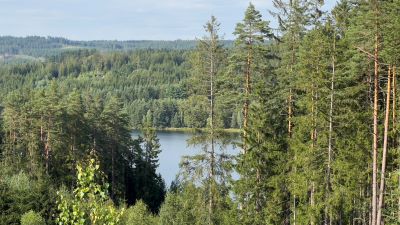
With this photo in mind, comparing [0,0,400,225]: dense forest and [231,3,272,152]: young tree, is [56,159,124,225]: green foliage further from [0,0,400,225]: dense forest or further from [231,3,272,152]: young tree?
[231,3,272,152]: young tree

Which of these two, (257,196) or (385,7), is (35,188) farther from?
(385,7)

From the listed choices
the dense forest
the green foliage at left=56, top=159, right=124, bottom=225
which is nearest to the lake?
the dense forest

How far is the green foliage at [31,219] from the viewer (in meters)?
33.9

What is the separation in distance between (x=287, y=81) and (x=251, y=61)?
7.73 feet

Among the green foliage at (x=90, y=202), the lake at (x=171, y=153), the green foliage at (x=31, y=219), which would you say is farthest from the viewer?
the lake at (x=171, y=153)

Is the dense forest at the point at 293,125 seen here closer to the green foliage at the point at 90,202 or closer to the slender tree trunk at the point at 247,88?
the slender tree trunk at the point at 247,88

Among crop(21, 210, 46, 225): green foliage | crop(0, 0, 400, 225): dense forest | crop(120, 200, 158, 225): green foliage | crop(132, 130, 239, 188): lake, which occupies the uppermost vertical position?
crop(0, 0, 400, 225): dense forest

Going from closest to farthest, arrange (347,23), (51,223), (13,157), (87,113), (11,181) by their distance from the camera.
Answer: (347,23) → (51,223) → (11,181) → (13,157) → (87,113)

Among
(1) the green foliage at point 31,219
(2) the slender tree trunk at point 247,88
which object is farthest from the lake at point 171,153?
(2) the slender tree trunk at point 247,88

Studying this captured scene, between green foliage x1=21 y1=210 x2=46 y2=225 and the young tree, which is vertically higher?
the young tree

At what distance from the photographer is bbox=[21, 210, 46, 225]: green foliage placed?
3388cm

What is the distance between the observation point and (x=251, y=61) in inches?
1132

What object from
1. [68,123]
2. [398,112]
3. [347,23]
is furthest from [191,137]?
[68,123]

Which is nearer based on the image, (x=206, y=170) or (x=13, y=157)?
(x=206, y=170)
